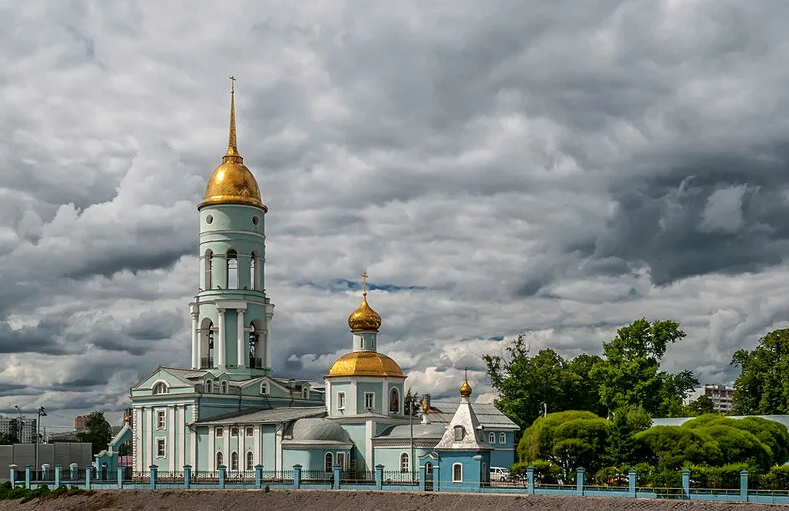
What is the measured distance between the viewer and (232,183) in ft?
190

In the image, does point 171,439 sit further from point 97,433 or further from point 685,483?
point 97,433

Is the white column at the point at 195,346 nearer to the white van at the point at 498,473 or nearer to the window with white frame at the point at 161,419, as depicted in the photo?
the window with white frame at the point at 161,419

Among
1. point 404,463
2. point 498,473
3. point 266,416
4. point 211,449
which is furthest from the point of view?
point 211,449

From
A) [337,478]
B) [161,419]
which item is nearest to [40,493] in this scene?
[161,419]

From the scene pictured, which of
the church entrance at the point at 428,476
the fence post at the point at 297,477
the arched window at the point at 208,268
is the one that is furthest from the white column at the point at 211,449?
the church entrance at the point at 428,476

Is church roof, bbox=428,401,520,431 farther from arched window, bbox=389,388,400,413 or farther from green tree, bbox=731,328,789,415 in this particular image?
green tree, bbox=731,328,789,415

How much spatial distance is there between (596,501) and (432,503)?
669 centimetres

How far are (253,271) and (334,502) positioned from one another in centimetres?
1983

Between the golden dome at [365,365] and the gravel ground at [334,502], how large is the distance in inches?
349

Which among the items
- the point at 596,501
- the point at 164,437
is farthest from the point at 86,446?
the point at 596,501

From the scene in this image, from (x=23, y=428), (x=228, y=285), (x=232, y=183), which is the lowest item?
(x=23, y=428)

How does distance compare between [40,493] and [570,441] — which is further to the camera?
[40,493]

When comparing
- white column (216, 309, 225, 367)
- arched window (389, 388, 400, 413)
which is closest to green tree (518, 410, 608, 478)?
arched window (389, 388, 400, 413)

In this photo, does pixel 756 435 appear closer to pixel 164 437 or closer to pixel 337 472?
pixel 337 472
